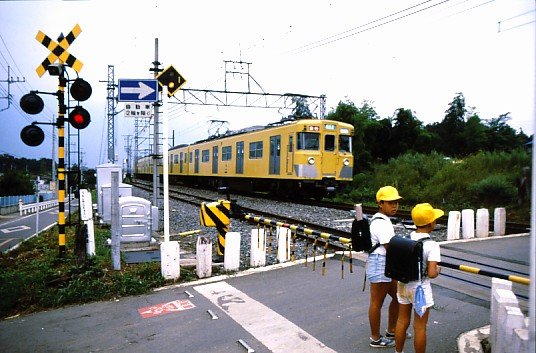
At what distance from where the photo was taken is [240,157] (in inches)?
853

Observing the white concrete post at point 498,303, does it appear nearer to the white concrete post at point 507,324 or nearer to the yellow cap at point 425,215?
the white concrete post at point 507,324

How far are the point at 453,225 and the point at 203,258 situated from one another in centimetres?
551

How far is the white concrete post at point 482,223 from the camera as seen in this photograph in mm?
→ 9578

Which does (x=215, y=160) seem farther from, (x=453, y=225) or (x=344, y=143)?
(x=453, y=225)

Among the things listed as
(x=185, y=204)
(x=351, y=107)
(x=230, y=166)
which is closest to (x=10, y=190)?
(x=230, y=166)

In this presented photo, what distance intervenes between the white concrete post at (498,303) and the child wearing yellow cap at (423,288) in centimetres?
48

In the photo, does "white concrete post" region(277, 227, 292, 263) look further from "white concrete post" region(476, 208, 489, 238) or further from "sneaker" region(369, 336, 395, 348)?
"white concrete post" region(476, 208, 489, 238)

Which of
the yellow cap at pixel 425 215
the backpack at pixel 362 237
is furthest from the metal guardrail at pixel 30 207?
the yellow cap at pixel 425 215

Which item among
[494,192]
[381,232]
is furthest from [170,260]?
[494,192]

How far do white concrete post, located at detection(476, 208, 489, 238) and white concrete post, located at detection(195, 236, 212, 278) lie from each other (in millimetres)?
6071

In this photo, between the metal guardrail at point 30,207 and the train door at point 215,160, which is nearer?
the metal guardrail at point 30,207

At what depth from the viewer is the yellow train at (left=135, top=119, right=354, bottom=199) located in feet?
55.5

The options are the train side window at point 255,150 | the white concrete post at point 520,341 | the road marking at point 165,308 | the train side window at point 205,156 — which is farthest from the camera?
Answer: the train side window at point 205,156

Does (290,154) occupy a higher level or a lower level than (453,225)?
higher
